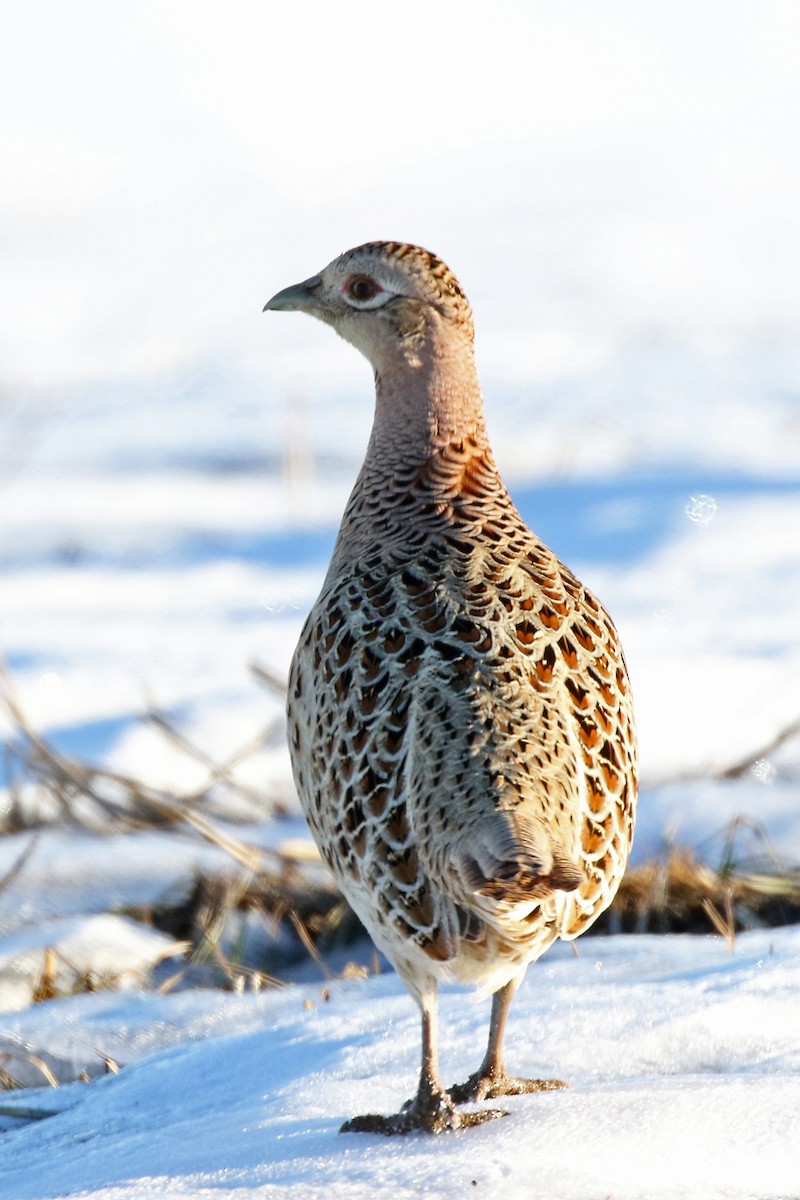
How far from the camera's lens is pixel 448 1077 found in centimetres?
351

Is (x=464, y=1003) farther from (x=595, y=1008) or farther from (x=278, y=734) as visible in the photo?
(x=278, y=734)

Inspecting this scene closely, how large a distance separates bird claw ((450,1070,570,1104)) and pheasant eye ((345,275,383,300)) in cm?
176

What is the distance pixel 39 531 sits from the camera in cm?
1066

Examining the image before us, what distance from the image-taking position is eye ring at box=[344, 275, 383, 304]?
397cm

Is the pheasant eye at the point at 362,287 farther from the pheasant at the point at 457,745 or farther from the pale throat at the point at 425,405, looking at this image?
the pheasant at the point at 457,745

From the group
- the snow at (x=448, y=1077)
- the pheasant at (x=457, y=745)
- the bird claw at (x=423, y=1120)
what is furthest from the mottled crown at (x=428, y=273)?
the bird claw at (x=423, y=1120)

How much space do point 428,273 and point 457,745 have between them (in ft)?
4.35

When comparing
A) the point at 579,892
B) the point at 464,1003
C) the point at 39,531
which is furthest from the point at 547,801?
the point at 39,531

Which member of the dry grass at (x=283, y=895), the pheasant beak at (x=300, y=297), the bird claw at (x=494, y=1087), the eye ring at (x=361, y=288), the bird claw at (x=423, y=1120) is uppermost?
the pheasant beak at (x=300, y=297)

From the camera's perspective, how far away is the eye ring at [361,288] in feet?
13.0

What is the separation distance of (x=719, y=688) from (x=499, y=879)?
4.85 meters

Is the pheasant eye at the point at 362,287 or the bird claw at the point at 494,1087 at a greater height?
the pheasant eye at the point at 362,287

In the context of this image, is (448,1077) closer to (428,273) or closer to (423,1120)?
(423,1120)

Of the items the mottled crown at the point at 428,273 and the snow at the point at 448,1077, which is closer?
the snow at the point at 448,1077
